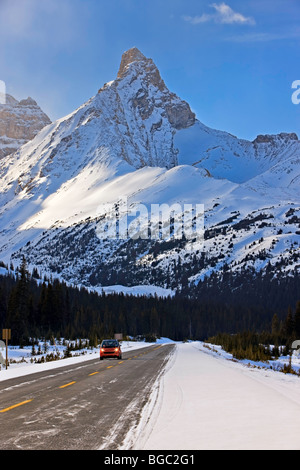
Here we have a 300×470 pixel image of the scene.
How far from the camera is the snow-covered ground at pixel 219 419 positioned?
27.2 feet

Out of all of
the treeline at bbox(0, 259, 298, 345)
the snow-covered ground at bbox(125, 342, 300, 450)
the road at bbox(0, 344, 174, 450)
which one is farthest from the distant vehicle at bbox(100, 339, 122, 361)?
the treeline at bbox(0, 259, 298, 345)

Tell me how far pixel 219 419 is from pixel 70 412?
3.72 meters

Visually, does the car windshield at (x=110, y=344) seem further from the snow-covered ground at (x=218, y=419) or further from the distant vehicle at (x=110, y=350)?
the snow-covered ground at (x=218, y=419)

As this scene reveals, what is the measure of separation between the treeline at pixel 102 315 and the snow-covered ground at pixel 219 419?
60.3 metres

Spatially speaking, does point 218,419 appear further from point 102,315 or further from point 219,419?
point 102,315

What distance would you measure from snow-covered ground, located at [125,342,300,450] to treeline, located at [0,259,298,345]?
6033 centimetres

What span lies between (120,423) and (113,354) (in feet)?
87.0

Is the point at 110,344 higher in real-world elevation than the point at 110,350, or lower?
higher

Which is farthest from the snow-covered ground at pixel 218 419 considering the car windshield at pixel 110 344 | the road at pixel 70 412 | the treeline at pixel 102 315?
the treeline at pixel 102 315

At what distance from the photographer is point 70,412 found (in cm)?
1199

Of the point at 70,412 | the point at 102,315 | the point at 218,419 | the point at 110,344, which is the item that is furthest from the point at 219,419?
the point at 102,315

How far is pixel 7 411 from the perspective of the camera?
12180 mm

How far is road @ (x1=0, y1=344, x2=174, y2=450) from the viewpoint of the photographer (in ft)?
29.1
